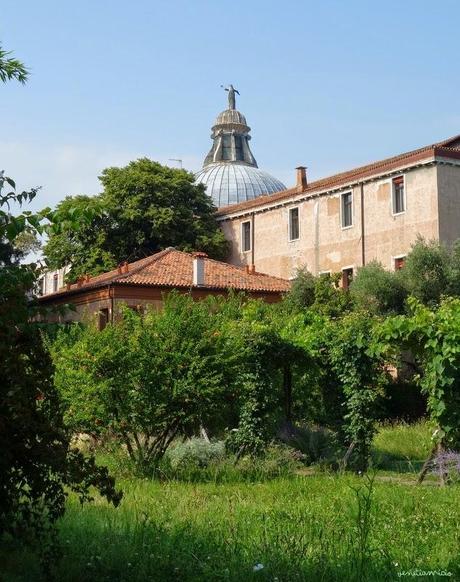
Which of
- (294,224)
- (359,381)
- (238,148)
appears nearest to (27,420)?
(359,381)

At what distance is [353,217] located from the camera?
41.6m

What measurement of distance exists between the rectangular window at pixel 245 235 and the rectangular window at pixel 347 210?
7613 mm

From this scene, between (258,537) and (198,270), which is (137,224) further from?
(258,537)

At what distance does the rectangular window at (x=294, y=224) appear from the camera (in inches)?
1783

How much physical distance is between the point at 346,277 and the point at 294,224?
5128 millimetres

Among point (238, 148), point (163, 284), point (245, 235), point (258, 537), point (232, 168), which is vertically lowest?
point (258, 537)

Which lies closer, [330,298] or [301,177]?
[330,298]

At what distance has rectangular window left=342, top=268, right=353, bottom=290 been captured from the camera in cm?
4112

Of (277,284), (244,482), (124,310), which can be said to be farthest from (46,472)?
(277,284)

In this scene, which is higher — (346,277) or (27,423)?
(346,277)

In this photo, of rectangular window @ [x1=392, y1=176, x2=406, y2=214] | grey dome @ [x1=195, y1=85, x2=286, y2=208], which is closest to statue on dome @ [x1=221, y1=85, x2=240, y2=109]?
grey dome @ [x1=195, y1=85, x2=286, y2=208]

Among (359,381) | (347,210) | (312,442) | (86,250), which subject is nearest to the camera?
(359,381)

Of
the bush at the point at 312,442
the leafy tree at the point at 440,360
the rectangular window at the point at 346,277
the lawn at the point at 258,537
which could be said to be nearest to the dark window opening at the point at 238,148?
the rectangular window at the point at 346,277

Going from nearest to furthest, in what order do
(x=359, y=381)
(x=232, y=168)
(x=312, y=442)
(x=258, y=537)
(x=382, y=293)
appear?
1. (x=258, y=537)
2. (x=359, y=381)
3. (x=312, y=442)
4. (x=382, y=293)
5. (x=232, y=168)
